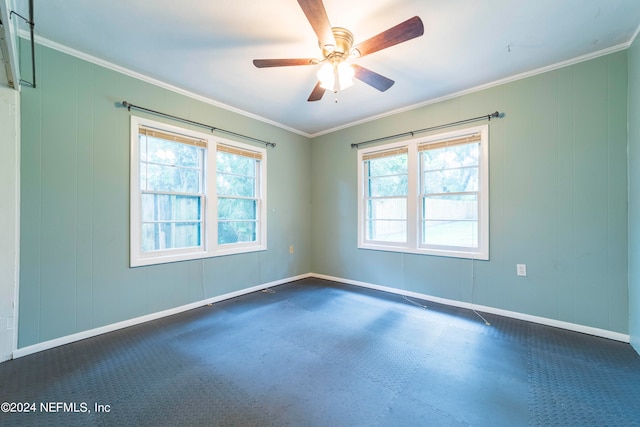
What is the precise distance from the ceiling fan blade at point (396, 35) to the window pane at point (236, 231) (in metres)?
2.72

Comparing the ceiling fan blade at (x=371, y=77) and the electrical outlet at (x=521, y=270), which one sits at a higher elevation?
the ceiling fan blade at (x=371, y=77)

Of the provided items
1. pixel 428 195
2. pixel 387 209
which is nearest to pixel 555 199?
pixel 428 195

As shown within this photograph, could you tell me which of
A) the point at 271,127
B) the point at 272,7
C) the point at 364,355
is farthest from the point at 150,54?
the point at 364,355

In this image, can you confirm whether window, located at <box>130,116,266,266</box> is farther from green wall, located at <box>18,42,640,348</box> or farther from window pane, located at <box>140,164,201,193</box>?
green wall, located at <box>18,42,640,348</box>

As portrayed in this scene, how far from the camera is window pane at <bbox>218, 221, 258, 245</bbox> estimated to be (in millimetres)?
3562

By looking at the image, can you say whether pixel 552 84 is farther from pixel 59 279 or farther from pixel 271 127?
pixel 59 279

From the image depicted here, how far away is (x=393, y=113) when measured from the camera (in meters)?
3.76

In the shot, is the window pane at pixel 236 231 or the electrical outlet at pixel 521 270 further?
the window pane at pixel 236 231

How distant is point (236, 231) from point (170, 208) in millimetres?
943

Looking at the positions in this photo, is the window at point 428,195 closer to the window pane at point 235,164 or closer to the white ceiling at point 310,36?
the white ceiling at point 310,36

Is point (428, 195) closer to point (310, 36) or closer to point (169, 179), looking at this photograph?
point (310, 36)

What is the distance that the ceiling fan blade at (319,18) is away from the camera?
4.74 feet

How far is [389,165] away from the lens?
12.8ft

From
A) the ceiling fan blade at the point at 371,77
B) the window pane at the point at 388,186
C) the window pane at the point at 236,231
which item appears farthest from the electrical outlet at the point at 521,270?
the window pane at the point at 236,231
